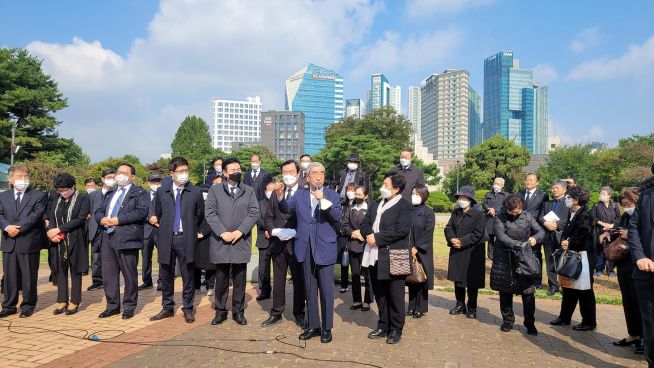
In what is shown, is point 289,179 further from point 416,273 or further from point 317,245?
point 416,273

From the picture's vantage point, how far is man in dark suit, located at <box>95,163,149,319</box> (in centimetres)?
650

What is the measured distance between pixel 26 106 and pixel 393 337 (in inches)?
1837

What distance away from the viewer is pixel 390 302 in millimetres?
5531

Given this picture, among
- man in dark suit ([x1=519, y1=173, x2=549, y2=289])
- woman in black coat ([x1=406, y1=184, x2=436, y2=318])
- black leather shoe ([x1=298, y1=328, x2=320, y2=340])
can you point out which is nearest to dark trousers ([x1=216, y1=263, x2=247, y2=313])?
black leather shoe ([x1=298, y1=328, x2=320, y2=340])

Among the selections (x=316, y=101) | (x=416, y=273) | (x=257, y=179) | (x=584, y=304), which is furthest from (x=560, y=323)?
(x=316, y=101)

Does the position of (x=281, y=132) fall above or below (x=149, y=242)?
above

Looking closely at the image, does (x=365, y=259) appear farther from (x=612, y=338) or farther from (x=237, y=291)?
(x=612, y=338)

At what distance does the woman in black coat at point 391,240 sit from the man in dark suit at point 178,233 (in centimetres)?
251

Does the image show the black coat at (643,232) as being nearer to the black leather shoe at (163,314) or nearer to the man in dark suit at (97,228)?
the black leather shoe at (163,314)

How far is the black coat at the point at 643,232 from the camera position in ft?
13.4

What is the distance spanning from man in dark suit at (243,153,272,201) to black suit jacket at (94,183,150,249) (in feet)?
8.46

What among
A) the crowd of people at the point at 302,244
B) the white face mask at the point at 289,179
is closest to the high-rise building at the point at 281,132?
the crowd of people at the point at 302,244

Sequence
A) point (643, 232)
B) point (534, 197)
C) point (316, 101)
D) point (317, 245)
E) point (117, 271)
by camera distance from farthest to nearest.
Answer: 1. point (316, 101)
2. point (534, 197)
3. point (117, 271)
4. point (317, 245)
5. point (643, 232)

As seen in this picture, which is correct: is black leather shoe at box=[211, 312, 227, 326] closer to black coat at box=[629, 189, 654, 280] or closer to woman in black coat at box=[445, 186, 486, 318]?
woman in black coat at box=[445, 186, 486, 318]
